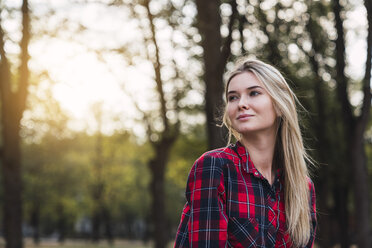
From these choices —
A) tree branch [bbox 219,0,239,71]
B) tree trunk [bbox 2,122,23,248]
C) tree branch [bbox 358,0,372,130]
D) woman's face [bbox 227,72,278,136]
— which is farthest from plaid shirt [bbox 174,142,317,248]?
tree trunk [bbox 2,122,23,248]

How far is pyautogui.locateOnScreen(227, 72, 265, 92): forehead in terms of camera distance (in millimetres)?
2723

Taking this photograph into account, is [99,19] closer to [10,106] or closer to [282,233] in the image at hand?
[10,106]

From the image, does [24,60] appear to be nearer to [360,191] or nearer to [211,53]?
[211,53]

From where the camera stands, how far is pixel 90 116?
4147 centimetres

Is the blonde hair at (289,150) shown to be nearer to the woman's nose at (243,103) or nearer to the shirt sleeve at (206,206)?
the woman's nose at (243,103)

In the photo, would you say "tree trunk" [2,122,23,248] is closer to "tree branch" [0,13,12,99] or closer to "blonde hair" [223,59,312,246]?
"tree branch" [0,13,12,99]

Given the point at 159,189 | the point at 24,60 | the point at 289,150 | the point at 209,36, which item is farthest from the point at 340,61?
the point at 289,150

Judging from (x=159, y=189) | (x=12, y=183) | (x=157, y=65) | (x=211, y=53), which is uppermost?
(x=157, y=65)

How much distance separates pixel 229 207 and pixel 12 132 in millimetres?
11058

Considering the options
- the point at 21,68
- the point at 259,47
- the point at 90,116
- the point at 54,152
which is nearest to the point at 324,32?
the point at 259,47

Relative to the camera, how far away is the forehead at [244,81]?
2.72 meters

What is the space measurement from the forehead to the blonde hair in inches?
0.9

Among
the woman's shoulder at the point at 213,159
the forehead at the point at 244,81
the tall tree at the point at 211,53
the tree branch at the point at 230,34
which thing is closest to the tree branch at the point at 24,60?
the tall tree at the point at 211,53

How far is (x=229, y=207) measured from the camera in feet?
8.21
